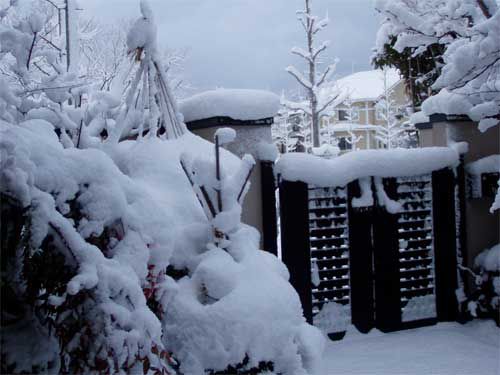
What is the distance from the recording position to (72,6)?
960 centimetres

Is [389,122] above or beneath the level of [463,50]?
above

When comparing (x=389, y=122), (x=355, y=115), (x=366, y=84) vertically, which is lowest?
(x=389, y=122)

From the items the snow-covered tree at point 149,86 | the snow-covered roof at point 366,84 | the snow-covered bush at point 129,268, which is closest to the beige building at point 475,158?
the snow-covered bush at point 129,268

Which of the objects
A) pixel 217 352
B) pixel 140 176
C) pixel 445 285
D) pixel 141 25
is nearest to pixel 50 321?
pixel 217 352

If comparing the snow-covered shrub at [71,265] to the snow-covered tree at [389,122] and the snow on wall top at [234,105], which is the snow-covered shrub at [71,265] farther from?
the snow-covered tree at [389,122]

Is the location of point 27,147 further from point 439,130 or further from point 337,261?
point 439,130

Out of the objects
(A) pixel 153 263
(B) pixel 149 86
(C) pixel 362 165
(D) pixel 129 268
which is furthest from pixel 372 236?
(D) pixel 129 268

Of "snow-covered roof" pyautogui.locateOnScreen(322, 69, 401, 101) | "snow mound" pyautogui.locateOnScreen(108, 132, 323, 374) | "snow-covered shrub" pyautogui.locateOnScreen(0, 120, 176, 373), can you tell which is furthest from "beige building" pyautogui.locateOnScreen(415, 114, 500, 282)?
"snow-covered roof" pyautogui.locateOnScreen(322, 69, 401, 101)

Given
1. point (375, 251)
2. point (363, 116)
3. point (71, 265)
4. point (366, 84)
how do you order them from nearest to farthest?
point (71, 265) < point (375, 251) < point (363, 116) < point (366, 84)

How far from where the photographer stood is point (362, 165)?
4734 mm

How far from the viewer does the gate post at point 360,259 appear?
4.79 meters

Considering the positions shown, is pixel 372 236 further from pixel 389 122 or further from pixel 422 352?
pixel 389 122

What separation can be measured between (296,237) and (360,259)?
2.14 ft

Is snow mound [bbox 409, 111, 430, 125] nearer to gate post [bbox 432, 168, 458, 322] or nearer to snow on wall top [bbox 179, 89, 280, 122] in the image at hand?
gate post [bbox 432, 168, 458, 322]
